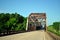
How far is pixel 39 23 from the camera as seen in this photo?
352ft

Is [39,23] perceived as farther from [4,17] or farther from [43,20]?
[4,17]

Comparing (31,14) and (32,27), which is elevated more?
(31,14)

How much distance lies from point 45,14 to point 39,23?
37.1 feet

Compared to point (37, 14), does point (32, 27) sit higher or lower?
lower

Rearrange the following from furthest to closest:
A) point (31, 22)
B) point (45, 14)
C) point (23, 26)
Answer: point (31, 22) < point (45, 14) < point (23, 26)

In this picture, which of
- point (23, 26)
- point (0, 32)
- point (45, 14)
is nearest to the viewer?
point (0, 32)

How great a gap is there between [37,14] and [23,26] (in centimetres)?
1552

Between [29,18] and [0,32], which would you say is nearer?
[0,32]

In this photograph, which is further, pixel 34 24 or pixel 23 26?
pixel 34 24

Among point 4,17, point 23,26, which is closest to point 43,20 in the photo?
point 23,26

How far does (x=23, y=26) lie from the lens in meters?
91.6

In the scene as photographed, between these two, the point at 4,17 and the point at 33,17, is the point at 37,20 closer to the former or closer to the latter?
the point at 33,17

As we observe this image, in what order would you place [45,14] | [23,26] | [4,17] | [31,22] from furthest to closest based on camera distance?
[4,17], [31,22], [45,14], [23,26]

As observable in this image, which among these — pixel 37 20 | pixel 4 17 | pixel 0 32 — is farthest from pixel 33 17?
pixel 0 32
